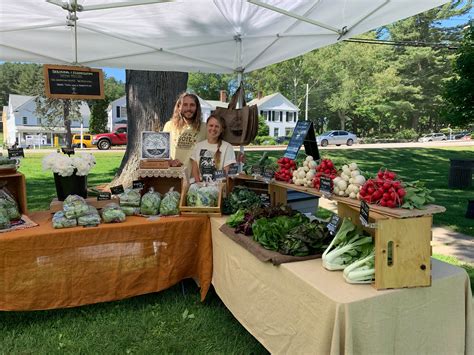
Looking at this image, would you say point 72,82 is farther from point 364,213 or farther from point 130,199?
point 364,213

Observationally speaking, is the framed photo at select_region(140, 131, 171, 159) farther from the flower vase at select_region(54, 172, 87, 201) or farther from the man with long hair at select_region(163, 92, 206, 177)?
→ the flower vase at select_region(54, 172, 87, 201)

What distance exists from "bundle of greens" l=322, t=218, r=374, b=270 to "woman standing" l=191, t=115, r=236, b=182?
149cm

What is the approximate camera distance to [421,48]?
113ft

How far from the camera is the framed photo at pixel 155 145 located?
3412 millimetres

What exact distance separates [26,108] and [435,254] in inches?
1839

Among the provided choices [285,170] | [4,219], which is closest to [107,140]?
[4,219]

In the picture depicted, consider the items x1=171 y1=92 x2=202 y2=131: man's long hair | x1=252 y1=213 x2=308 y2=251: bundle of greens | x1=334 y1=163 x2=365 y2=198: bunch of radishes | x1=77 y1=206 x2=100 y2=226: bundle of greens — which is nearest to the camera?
x1=334 y1=163 x2=365 y2=198: bunch of radishes

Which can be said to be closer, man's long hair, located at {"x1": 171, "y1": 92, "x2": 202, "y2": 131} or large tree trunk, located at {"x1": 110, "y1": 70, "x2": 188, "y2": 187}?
man's long hair, located at {"x1": 171, "y1": 92, "x2": 202, "y2": 131}

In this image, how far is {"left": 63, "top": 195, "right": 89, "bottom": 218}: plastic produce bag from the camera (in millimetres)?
2896

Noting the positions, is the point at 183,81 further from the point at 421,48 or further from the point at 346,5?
the point at 421,48

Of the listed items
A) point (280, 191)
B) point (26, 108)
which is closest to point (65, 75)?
point (280, 191)

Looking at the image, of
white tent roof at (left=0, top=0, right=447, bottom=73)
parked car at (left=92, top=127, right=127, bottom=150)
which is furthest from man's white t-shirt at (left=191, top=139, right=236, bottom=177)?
parked car at (left=92, top=127, right=127, bottom=150)

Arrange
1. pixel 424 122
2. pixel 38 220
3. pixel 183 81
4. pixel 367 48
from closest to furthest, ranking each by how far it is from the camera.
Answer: pixel 38 220, pixel 183 81, pixel 367 48, pixel 424 122

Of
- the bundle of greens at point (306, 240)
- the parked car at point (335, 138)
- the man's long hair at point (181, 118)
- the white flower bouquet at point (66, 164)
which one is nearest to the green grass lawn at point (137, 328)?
the bundle of greens at point (306, 240)
